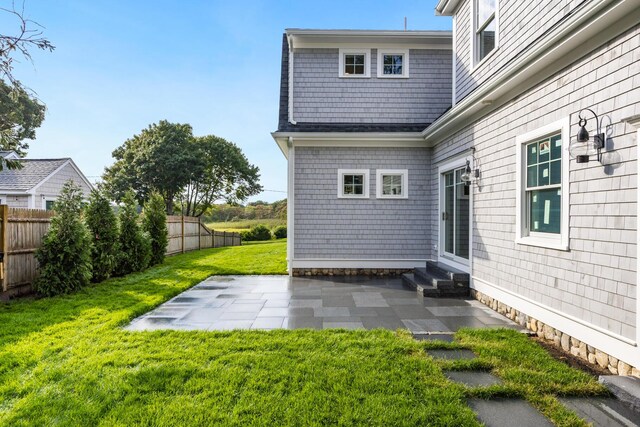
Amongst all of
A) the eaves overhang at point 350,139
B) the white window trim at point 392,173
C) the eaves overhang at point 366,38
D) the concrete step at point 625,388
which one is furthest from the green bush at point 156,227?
the concrete step at point 625,388

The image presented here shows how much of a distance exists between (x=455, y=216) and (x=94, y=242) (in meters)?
7.51

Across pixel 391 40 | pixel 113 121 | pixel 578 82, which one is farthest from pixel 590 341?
pixel 113 121

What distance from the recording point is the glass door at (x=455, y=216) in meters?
6.11

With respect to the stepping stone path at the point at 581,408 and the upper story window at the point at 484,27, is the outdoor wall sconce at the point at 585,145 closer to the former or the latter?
the stepping stone path at the point at 581,408

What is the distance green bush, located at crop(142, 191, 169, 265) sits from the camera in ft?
31.3

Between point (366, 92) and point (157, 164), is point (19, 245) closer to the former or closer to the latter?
point (366, 92)

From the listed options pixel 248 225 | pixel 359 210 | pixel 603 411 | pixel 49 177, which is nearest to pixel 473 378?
pixel 603 411

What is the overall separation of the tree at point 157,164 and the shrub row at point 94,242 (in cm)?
1232

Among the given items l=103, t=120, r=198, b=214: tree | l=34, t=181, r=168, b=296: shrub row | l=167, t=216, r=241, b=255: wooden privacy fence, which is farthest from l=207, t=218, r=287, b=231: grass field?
l=34, t=181, r=168, b=296: shrub row

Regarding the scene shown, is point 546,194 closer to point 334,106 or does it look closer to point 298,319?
point 298,319

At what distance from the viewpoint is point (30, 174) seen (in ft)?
50.6

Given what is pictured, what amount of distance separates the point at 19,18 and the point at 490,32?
6.57 meters

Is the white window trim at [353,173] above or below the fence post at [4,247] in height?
above

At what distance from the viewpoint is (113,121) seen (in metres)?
21.4
